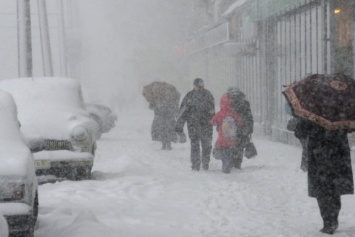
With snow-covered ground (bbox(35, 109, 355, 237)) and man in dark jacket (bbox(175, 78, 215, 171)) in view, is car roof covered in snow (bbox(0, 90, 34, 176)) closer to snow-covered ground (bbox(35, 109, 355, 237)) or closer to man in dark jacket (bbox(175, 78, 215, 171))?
snow-covered ground (bbox(35, 109, 355, 237))

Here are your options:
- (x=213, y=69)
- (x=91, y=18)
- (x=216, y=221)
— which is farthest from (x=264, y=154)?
(x=91, y=18)

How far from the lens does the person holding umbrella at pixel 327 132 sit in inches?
305

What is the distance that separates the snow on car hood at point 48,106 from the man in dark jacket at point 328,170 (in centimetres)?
468

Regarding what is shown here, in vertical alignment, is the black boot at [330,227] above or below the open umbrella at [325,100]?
below

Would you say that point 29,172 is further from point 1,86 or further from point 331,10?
point 331,10

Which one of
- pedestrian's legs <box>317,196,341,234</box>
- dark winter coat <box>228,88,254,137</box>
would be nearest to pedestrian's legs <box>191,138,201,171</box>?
dark winter coat <box>228,88,254,137</box>

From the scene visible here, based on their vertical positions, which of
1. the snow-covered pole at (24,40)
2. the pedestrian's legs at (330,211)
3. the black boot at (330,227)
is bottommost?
the black boot at (330,227)

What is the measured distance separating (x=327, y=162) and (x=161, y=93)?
11.5 m

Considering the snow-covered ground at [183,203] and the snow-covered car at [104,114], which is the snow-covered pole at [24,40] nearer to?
the snow-covered car at [104,114]

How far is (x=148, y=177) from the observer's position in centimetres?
1253

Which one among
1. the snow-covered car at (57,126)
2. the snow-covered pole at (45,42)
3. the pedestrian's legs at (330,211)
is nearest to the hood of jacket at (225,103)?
the snow-covered car at (57,126)

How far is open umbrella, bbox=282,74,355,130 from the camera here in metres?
7.72

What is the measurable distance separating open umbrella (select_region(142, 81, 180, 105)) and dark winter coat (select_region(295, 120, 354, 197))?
11.3m

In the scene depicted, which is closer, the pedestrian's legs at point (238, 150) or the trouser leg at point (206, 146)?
the trouser leg at point (206, 146)
